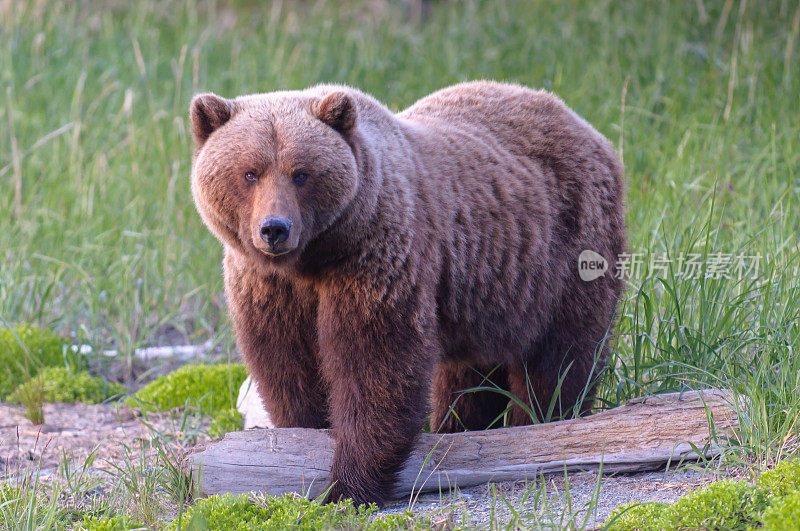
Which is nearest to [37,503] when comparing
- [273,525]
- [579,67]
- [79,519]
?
[79,519]

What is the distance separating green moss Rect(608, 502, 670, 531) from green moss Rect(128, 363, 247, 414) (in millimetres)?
2904

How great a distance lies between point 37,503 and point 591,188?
3136 millimetres

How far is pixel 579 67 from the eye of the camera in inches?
352

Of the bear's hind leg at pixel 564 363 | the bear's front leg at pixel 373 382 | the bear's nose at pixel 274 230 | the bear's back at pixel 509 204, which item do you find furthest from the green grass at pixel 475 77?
the bear's nose at pixel 274 230

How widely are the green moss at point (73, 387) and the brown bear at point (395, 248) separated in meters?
2.05

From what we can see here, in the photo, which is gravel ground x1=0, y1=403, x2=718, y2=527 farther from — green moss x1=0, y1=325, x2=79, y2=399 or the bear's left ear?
the bear's left ear

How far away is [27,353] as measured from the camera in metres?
5.75

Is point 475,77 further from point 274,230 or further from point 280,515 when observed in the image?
point 280,515

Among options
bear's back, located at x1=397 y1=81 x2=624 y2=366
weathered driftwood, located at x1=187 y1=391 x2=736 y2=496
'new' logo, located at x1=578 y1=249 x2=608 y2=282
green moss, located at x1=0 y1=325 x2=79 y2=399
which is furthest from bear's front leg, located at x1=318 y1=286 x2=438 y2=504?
green moss, located at x1=0 y1=325 x2=79 y2=399

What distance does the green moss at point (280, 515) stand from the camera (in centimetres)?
337

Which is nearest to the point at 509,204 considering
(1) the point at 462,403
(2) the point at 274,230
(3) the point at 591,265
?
(3) the point at 591,265

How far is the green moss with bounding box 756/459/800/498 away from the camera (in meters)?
3.21

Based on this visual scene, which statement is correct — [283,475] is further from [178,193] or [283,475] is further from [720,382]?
[178,193]

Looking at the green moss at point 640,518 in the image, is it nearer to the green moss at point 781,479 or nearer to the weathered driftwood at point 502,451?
the green moss at point 781,479
